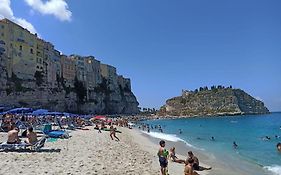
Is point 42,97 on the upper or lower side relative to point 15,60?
lower

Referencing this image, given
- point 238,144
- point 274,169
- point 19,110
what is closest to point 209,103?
point 238,144

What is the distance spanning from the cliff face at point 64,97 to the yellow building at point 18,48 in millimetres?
2058

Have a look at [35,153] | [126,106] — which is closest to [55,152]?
[35,153]

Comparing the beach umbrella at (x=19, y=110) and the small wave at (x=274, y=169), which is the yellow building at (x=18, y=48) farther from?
the small wave at (x=274, y=169)

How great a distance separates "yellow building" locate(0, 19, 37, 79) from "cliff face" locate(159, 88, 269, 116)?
9411 cm

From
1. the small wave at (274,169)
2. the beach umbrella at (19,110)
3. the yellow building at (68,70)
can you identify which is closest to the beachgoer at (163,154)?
the small wave at (274,169)

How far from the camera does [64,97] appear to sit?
283ft


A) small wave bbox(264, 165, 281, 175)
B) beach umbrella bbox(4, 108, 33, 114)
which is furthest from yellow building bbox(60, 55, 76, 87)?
small wave bbox(264, 165, 281, 175)

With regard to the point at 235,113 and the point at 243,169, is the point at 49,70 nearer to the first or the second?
the point at 243,169

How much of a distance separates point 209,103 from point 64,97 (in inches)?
3900

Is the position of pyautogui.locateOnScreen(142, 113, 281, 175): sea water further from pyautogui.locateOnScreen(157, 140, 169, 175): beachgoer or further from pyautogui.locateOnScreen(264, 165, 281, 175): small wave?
pyautogui.locateOnScreen(157, 140, 169, 175): beachgoer

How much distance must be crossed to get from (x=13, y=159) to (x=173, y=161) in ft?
27.0

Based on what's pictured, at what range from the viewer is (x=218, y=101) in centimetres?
16238

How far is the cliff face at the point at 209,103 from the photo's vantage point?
160875 millimetres
